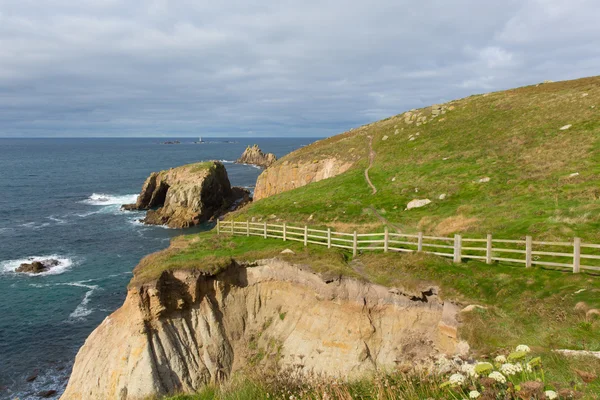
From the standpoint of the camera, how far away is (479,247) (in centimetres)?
2184

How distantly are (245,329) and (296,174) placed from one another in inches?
1417

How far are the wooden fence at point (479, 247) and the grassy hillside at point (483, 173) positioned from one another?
1855 millimetres

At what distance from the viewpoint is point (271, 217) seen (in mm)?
38344

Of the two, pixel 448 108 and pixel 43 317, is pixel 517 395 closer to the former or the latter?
pixel 43 317

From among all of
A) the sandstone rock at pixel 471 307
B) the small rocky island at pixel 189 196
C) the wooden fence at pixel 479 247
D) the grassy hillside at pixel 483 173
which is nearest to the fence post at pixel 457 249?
the wooden fence at pixel 479 247

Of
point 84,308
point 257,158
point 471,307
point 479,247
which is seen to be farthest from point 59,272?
point 257,158

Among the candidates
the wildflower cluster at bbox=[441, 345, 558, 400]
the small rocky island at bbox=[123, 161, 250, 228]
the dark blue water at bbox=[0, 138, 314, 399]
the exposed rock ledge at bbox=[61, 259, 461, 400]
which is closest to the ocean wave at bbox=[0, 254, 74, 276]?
the dark blue water at bbox=[0, 138, 314, 399]

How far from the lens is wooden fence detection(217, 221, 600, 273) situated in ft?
59.9

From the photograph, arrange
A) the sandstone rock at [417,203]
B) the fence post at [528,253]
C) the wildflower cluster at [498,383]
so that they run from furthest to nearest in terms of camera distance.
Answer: the sandstone rock at [417,203]
the fence post at [528,253]
the wildflower cluster at [498,383]

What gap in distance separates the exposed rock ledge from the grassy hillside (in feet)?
28.0

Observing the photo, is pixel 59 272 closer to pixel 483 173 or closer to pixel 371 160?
pixel 371 160

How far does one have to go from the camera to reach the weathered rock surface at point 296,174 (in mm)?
56562

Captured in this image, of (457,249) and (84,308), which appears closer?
(457,249)

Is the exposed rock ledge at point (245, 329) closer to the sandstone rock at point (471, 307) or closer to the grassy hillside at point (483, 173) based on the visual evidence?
the sandstone rock at point (471, 307)
